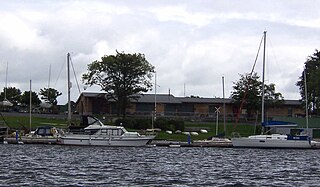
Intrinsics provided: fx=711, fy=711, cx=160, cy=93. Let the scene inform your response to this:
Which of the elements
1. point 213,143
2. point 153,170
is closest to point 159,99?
point 213,143

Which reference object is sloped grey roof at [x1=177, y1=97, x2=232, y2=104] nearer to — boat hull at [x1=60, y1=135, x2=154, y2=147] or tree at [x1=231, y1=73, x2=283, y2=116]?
tree at [x1=231, y1=73, x2=283, y2=116]

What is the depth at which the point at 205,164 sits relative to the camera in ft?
187

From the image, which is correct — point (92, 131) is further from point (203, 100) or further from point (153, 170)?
point (203, 100)

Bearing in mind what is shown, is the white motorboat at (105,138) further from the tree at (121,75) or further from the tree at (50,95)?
the tree at (50,95)

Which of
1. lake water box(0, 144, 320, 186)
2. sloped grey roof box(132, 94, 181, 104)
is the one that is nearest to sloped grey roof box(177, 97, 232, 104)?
sloped grey roof box(132, 94, 181, 104)

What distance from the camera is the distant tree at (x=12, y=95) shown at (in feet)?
517

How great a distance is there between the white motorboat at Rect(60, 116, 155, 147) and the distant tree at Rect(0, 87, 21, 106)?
7466 centimetres

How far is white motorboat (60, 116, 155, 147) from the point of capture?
83375 mm

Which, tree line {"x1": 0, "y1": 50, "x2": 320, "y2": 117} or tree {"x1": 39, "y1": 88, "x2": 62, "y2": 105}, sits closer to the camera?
tree line {"x1": 0, "y1": 50, "x2": 320, "y2": 117}

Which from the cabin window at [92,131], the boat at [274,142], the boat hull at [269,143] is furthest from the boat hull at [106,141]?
the boat at [274,142]

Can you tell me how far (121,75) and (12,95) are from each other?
143 feet

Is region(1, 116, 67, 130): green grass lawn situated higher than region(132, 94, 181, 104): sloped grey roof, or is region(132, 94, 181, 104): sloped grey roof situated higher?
region(132, 94, 181, 104): sloped grey roof

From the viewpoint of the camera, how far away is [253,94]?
128m

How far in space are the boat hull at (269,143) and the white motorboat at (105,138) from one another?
10622 mm
